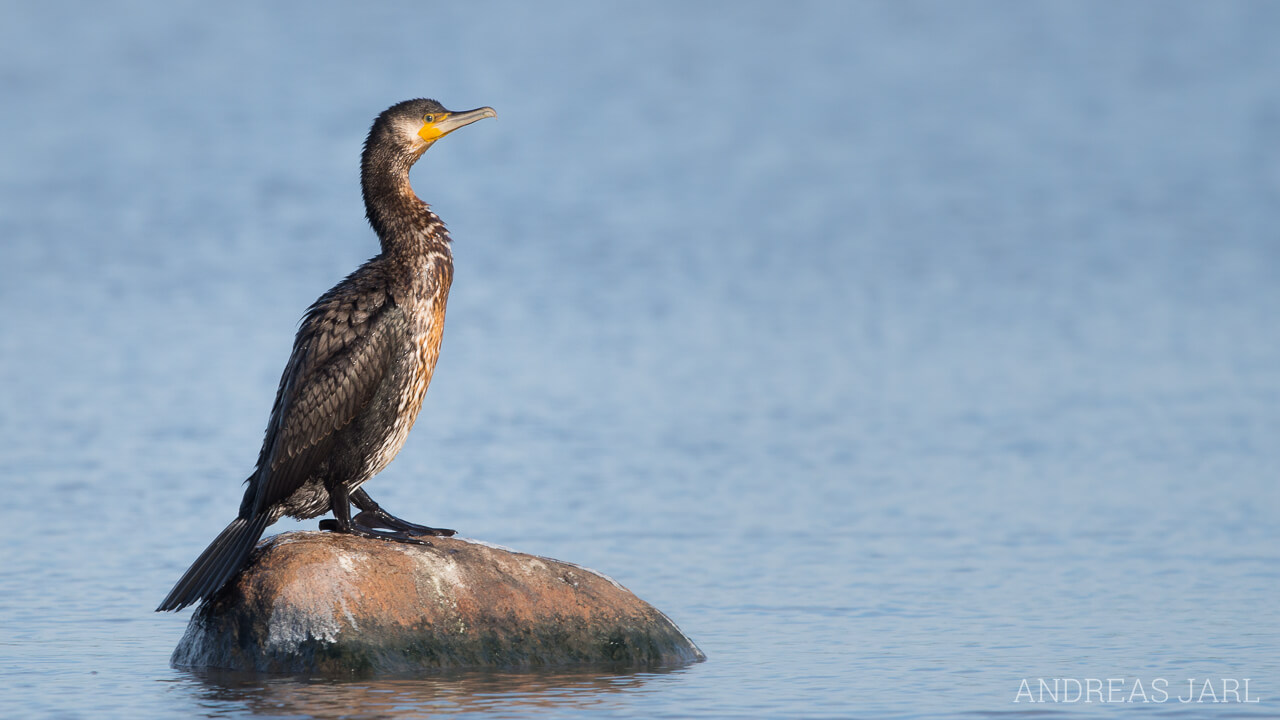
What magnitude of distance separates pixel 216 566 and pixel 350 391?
3.69 feet

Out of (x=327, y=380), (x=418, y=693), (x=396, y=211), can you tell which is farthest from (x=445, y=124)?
(x=418, y=693)

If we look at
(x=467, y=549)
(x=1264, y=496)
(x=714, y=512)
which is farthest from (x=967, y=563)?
(x=467, y=549)

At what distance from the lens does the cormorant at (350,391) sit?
33.0ft

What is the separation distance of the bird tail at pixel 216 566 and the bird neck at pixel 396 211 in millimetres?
1641

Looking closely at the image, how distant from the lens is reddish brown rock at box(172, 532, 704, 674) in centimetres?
1006

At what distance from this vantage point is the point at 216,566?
10078 mm

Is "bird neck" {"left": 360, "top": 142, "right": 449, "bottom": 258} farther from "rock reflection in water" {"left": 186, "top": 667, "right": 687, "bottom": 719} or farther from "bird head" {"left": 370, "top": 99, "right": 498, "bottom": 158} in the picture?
"rock reflection in water" {"left": 186, "top": 667, "right": 687, "bottom": 719}

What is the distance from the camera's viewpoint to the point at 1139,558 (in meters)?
14.1

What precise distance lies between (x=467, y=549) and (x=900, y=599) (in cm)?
351

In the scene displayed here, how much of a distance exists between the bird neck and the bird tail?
1641 mm

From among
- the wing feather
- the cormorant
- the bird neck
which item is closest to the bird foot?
the cormorant

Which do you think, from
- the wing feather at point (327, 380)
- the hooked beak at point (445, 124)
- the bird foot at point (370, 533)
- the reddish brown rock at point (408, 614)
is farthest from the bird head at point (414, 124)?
the reddish brown rock at point (408, 614)

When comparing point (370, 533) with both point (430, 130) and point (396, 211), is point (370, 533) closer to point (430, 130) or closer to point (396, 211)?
point (396, 211)

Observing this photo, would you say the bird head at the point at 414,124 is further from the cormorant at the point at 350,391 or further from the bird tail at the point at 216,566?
the bird tail at the point at 216,566
